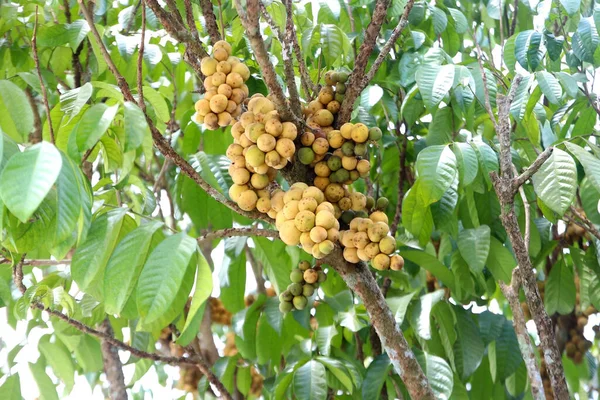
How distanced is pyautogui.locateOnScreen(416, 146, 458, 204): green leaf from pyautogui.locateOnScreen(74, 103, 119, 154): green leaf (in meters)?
0.55

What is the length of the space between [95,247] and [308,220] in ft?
1.10

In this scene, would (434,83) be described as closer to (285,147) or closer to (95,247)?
(285,147)

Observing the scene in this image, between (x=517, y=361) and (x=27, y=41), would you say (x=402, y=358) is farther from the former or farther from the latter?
(x=27, y=41)

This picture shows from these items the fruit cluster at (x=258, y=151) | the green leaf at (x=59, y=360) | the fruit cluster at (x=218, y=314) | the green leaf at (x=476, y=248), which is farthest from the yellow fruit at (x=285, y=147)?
the fruit cluster at (x=218, y=314)

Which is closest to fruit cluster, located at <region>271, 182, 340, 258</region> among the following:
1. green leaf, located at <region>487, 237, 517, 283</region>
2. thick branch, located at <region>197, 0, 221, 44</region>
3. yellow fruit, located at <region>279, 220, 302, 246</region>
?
yellow fruit, located at <region>279, 220, 302, 246</region>

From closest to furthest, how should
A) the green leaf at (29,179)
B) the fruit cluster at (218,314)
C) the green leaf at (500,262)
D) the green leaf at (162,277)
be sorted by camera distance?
the green leaf at (29,179) → the green leaf at (162,277) → the green leaf at (500,262) → the fruit cluster at (218,314)

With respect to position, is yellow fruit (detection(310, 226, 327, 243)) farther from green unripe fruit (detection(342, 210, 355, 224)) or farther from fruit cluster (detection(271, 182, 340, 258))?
green unripe fruit (detection(342, 210, 355, 224))

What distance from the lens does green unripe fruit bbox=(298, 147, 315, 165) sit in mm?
1081

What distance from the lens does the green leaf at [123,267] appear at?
38.7 inches

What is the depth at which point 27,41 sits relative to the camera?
1.96 metres

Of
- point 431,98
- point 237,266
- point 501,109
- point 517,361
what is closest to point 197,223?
point 237,266

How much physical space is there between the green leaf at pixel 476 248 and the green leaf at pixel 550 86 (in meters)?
0.31

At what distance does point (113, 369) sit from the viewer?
6.19 feet

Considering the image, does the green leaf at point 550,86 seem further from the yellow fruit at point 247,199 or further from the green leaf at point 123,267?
the green leaf at point 123,267
